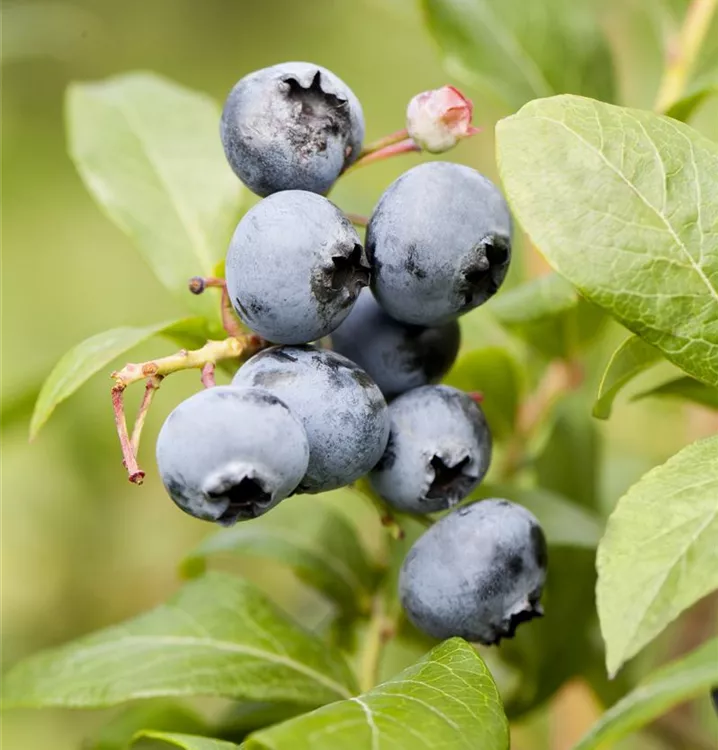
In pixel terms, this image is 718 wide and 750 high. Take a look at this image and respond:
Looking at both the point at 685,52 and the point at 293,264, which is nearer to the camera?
the point at 293,264

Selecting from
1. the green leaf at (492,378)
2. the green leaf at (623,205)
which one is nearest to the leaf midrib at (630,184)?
the green leaf at (623,205)

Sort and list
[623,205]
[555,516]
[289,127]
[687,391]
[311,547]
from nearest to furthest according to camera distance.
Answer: [623,205]
[289,127]
[687,391]
[555,516]
[311,547]

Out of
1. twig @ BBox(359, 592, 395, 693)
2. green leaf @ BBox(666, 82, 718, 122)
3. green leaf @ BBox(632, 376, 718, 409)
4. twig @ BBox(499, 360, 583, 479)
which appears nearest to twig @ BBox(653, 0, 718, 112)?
green leaf @ BBox(666, 82, 718, 122)

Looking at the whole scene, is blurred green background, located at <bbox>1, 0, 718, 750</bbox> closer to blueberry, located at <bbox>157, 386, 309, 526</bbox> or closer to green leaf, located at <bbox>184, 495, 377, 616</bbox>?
green leaf, located at <bbox>184, 495, 377, 616</bbox>

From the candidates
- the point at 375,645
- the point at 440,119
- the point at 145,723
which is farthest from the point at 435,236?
the point at 145,723

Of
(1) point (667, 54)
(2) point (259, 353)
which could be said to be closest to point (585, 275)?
(2) point (259, 353)

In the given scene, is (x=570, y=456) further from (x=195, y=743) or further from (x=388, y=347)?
(x=195, y=743)

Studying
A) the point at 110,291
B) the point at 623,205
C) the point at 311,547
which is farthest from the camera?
the point at 110,291
